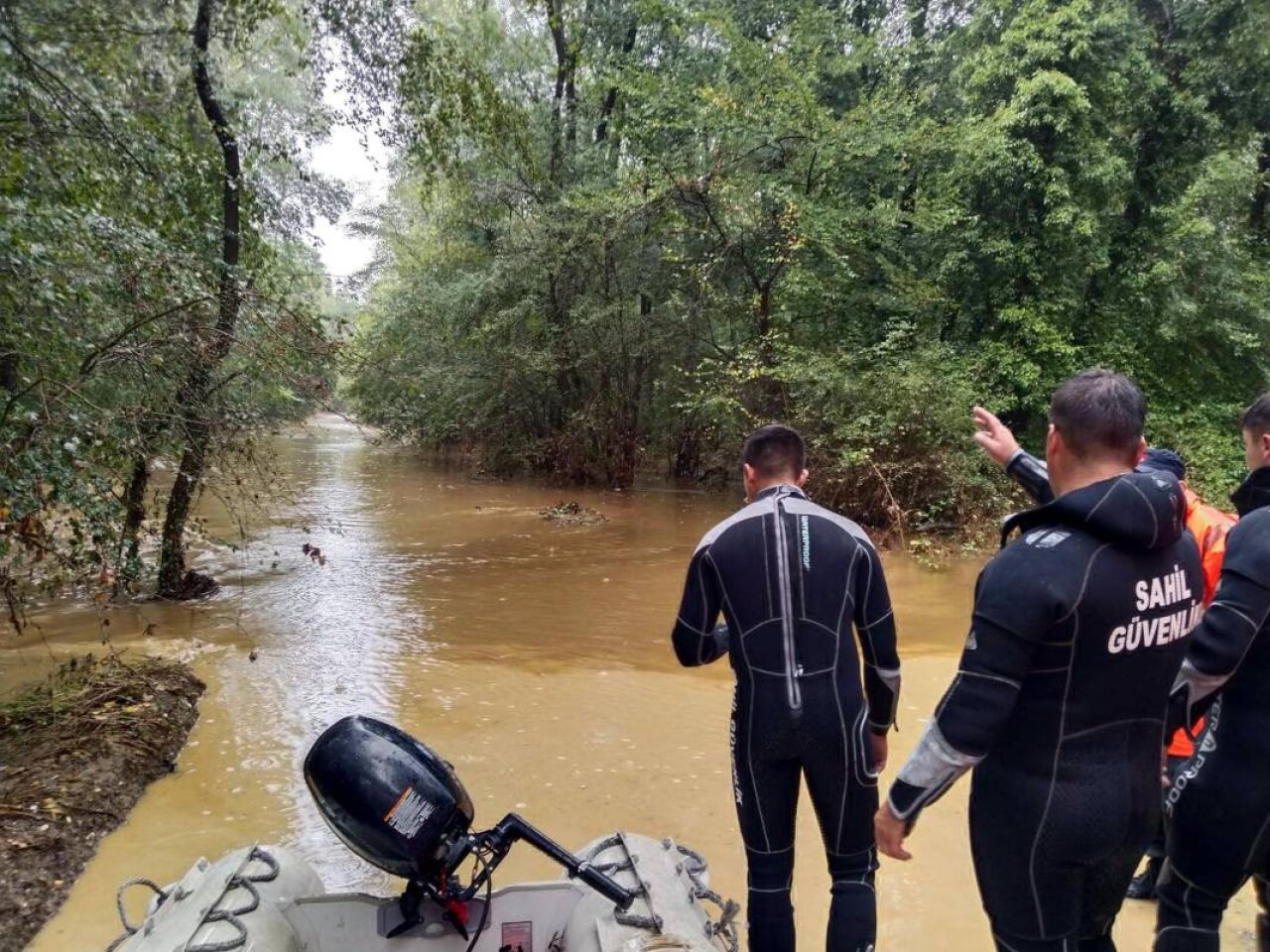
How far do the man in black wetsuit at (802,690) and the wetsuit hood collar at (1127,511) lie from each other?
80cm

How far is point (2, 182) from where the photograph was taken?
4.89m

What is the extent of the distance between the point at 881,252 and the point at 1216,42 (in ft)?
18.0

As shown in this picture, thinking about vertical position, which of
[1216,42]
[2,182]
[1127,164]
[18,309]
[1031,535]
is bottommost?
[1031,535]

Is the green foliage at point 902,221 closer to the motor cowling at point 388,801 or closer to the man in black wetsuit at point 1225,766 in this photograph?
the motor cowling at point 388,801

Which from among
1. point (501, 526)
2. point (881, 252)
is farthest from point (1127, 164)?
point (501, 526)

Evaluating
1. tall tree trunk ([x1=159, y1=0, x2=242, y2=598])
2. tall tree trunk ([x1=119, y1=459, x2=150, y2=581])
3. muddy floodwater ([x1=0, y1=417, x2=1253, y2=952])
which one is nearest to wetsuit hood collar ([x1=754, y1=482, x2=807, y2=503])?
muddy floodwater ([x1=0, y1=417, x2=1253, y2=952])

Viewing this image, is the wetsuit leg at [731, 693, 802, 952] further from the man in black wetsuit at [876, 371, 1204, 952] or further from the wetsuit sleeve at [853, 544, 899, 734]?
the man in black wetsuit at [876, 371, 1204, 952]

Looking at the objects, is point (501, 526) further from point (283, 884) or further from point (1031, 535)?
point (1031, 535)

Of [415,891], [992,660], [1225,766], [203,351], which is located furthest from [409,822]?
[203,351]

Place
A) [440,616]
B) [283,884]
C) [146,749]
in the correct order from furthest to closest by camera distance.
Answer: [440,616], [146,749], [283,884]

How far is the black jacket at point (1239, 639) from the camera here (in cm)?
213

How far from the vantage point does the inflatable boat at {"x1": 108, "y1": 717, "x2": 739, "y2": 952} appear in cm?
228

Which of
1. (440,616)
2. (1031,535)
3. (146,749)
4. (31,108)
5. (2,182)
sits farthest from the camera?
(440,616)

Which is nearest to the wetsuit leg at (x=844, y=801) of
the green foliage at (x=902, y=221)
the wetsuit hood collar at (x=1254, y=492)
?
the wetsuit hood collar at (x=1254, y=492)
